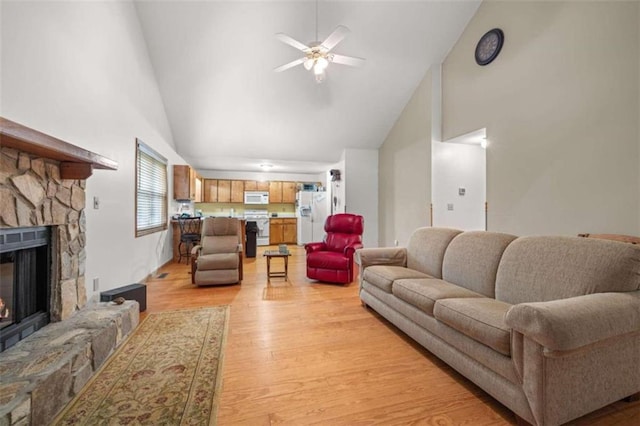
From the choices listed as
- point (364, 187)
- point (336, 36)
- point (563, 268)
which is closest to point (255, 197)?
point (364, 187)

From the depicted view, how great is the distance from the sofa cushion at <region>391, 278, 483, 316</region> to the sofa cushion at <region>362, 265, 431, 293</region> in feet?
0.31

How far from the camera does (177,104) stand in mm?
4812

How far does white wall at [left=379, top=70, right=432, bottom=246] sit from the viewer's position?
15.5 ft

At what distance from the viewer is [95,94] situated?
265 centimetres

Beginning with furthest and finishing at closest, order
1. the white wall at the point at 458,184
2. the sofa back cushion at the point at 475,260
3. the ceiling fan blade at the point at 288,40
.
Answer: the white wall at the point at 458,184, the ceiling fan blade at the point at 288,40, the sofa back cushion at the point at 475,260

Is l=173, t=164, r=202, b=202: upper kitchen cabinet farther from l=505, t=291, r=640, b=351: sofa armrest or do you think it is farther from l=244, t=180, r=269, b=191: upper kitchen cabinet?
l=505, t=291, r=640, b=351: sofa armrest

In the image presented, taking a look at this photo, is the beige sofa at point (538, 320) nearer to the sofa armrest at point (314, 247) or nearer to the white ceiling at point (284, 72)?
the sofa armrest at point (314, 247)

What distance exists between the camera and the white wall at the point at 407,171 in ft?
15.5

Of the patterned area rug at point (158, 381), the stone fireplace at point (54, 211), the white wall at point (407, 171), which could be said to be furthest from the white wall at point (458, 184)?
the stone fireplace at point (54, 211)

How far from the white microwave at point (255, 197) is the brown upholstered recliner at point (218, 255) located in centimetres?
386

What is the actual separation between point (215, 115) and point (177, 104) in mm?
630

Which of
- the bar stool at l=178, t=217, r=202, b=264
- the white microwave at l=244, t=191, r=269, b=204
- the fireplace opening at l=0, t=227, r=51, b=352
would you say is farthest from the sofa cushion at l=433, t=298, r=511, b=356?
the white microwave at l=244, t=191, r=269, b=204

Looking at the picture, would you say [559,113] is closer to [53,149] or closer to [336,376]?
[336,376]

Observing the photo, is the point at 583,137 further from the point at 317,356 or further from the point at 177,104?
the point at 177,104
